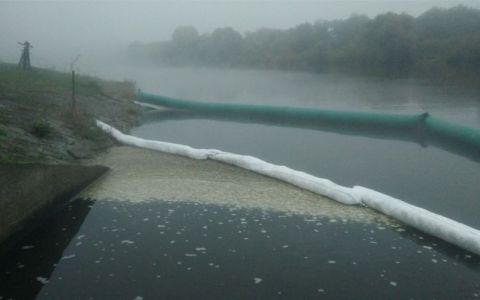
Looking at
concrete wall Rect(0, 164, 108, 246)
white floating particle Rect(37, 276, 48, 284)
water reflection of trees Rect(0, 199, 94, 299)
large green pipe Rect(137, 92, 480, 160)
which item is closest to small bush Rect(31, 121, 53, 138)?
concrete wall Rect(0, 164, 108, 246)

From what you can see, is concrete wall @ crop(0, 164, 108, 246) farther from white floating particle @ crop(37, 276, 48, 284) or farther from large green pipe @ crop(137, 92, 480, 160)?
large green pipe @ crop(137, 92, 480, 160)

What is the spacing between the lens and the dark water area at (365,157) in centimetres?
621

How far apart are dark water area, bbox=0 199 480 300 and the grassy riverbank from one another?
5.46ft

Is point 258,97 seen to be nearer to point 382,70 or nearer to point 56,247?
point 382,70

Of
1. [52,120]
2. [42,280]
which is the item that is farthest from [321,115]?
[42,280]

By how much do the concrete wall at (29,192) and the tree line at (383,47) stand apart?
21185 millimetres

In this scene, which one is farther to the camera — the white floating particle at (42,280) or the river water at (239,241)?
the white floating particle at (42,280)

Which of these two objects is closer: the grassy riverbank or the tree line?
the grassy riverbank

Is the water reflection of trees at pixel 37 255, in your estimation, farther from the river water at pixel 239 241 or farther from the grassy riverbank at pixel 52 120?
the grassy riverbank at pixel 52 120

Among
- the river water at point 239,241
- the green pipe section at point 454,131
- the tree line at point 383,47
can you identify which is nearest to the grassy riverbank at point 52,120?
the river water at point 239,241

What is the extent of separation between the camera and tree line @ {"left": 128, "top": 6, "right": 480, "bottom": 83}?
28156 mm

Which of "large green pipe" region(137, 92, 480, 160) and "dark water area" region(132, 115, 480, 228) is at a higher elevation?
"large green pipe" region(137, 92, 480, 160)

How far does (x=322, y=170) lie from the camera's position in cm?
750

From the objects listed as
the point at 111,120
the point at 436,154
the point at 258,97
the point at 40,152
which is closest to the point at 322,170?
the point at 436,154
